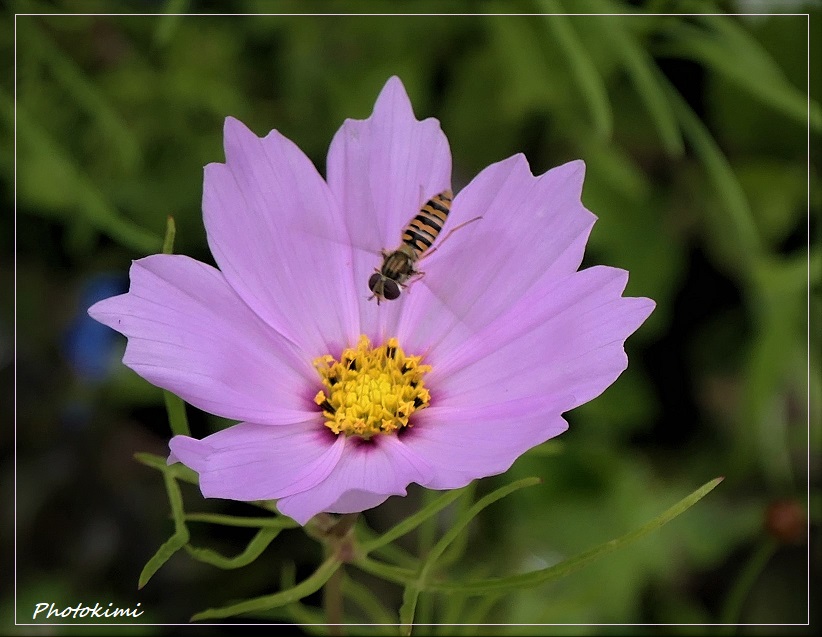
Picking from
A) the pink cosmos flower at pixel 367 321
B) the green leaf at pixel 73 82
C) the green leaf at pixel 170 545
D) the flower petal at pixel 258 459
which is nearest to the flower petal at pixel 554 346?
the pink cosmos flower at pixel 367 321

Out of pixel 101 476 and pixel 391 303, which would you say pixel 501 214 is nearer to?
pixel 391 303

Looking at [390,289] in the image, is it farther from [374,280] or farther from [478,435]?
[478,435]

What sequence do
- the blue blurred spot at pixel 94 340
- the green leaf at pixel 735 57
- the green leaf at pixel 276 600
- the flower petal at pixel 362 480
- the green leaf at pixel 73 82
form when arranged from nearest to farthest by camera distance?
the flower petal at pixel 362 480 → the green leaf at pixel 276 600 → the green leaf at pixel 735 57 → the green leaf at pixel 73 82 → the blue blurred spot at pixel 94 340

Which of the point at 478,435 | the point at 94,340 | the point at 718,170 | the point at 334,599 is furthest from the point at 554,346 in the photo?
the point at 94,340

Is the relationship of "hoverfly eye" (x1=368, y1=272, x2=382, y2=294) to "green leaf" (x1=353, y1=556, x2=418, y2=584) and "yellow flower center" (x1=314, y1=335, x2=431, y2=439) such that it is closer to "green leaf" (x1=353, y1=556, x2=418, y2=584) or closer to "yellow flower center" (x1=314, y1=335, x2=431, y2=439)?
"yellow flower center" (x1=314, y1=335, x2=431, y2=439)

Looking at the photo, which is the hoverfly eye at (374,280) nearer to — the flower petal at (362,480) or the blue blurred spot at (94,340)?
the flower petal at (362,480)

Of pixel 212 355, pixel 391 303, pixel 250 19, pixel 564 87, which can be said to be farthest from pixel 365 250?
pixel 250 19
